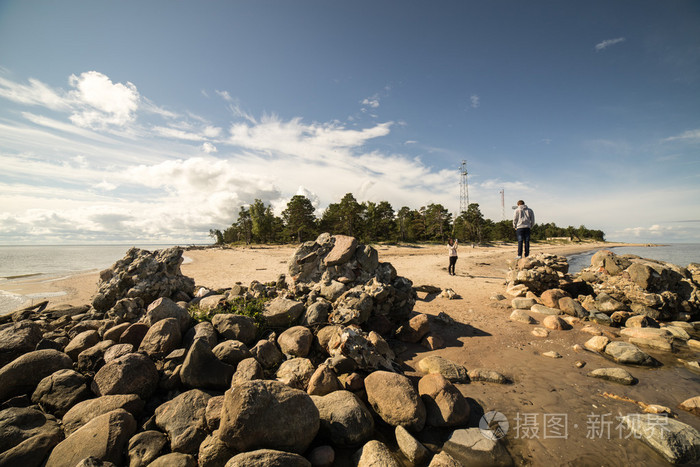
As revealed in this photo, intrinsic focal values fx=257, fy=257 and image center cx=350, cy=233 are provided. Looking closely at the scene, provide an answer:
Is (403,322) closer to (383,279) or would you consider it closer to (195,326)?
(383,279)

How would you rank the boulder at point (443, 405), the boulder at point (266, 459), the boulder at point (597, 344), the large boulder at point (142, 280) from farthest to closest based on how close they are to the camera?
the large boulder at point (142, 280), the boulder at point (597, 344), the boulder at point (443, 405), the boulder at point (266, 459)

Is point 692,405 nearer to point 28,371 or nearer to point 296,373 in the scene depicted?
point 296,373

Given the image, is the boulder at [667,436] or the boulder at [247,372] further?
the boulder at [247,372]

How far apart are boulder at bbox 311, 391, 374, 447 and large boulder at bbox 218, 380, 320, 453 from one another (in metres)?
0.27

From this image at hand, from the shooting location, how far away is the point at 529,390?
531cm

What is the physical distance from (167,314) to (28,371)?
236cm

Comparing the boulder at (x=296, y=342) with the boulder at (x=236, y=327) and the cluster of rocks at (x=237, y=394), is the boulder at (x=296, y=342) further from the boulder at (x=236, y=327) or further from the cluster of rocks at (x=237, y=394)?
the boulder at (x=236, y=327)

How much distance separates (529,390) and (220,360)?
6.48 meters

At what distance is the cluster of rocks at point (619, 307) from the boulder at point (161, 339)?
8992 mm

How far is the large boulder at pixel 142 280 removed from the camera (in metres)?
8.99

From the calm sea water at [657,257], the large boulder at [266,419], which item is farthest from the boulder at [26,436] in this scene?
the calm sea water at [657,257]

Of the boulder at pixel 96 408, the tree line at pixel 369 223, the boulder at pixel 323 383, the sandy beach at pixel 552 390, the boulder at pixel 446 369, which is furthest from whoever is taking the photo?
the tree line at pixel 369 223

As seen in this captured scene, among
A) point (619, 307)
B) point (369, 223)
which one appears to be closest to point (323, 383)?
point (619, 307)

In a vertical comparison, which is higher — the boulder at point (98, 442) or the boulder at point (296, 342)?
the boulder at point (296, 342)
